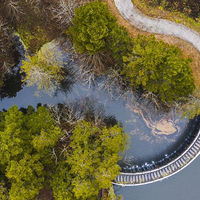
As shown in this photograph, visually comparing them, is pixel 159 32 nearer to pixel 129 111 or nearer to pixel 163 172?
pixel 129 111

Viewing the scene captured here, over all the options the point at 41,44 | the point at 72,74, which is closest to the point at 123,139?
the point at 72,74

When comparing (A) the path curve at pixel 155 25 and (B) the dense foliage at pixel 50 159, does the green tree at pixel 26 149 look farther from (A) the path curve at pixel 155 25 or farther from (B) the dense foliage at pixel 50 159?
(A) the path curve at pixel 155 25

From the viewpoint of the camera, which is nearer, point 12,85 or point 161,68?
point 161,68

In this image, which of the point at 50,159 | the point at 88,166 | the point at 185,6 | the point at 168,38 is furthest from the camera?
the point at 185,6

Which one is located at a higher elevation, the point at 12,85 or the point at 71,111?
the point at 12,85

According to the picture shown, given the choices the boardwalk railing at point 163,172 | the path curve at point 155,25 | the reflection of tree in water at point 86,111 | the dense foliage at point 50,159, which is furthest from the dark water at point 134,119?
the path curve at point 155,25

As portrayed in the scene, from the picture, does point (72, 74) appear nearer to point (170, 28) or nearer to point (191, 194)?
point (170, 28)

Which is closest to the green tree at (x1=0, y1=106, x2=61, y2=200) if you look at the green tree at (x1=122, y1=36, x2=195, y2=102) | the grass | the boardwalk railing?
the boardwalk railing

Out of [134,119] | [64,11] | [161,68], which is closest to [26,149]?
[134,119]
